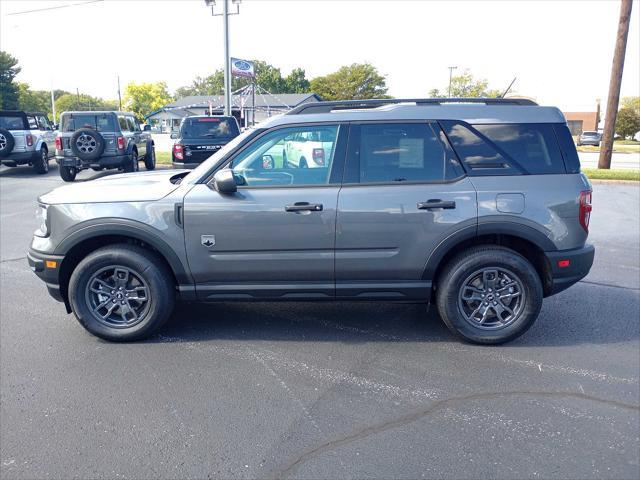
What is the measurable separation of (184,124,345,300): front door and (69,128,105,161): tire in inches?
450

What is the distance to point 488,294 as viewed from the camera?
4492 millimetres

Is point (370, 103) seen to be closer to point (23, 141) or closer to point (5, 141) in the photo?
point (5, 141)

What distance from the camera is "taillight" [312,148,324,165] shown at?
14.5ft

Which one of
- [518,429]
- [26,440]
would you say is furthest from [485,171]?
[26,440]

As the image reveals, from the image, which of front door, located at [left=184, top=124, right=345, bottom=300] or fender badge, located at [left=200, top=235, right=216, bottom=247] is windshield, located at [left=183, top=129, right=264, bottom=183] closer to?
front door, located at [left=184, top=124, right=345, bottom=300]

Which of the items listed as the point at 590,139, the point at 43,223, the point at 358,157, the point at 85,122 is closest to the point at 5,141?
the point at 85,122

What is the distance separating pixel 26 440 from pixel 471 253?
338 cm

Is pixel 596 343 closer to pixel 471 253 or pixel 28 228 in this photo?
→ pixel 471 253

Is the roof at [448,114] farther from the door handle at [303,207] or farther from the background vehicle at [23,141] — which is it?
the background vehicle at [23,141]

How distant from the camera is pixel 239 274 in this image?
14.5 feet

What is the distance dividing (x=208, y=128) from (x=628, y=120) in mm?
56658

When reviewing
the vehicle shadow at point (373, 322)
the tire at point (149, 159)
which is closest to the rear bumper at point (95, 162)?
the tire at point (149, 159)

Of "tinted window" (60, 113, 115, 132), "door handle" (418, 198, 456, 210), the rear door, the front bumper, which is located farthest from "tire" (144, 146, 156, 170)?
"door handle" (418, 198, 456, 210)

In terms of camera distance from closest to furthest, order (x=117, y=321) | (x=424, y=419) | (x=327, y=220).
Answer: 1. (x=424, y=419)
2. (x=327, y=220)
3. (x=117, y=321)
